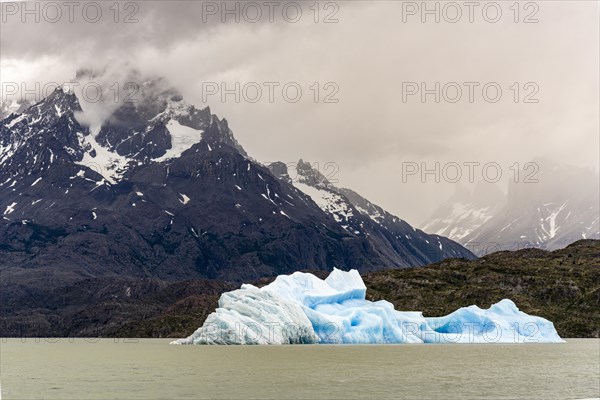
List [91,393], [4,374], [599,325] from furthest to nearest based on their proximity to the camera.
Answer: [599,325]
[4,374]
[91,393]

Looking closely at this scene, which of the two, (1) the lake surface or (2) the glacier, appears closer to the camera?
(1) the lake surface

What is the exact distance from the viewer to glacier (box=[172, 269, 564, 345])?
11575cm

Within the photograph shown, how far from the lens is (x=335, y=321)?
123 metres

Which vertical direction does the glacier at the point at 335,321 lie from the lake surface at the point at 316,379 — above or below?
above

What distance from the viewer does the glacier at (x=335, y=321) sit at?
116 m

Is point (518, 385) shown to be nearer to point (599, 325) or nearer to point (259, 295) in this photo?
point (259, 295)

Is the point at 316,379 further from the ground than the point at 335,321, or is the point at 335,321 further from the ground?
the point at 335,321

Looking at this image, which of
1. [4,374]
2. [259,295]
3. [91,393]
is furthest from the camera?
[259,295]

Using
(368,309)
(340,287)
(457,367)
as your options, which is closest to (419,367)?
(457,367)

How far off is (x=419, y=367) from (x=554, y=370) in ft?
41.2

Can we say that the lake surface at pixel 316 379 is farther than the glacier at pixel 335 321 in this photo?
No

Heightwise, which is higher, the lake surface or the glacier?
the glacier

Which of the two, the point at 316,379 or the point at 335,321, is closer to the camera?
the point at 316,379

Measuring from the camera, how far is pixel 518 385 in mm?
56812
